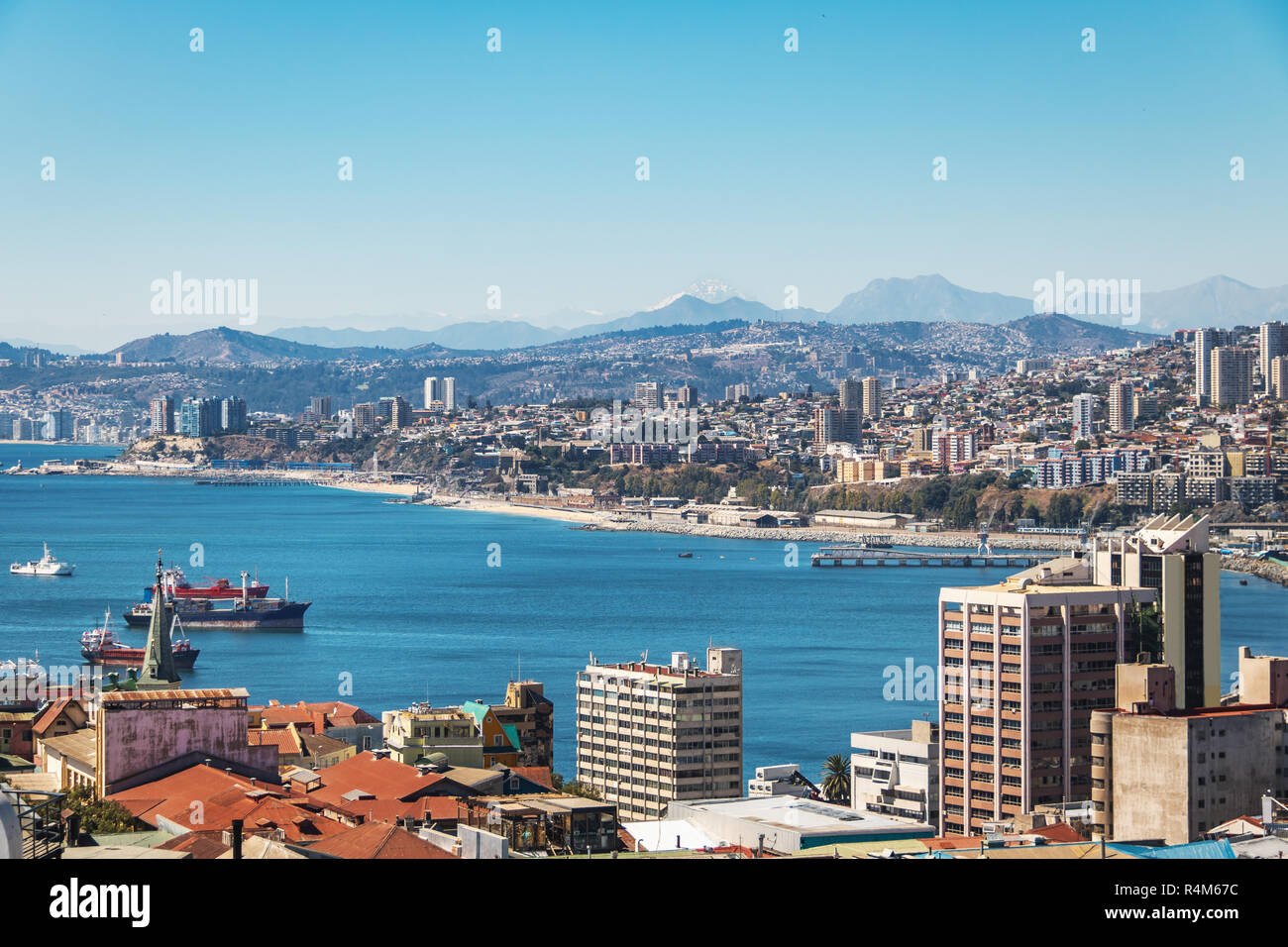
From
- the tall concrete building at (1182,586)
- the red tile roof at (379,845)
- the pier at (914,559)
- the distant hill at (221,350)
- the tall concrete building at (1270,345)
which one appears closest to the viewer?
the red tile roof at (379,845)

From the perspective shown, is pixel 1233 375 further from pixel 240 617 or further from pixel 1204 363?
pixel 240 617

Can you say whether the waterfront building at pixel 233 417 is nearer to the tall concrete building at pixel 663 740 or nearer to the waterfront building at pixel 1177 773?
the tall concrete building at pixel 663 740

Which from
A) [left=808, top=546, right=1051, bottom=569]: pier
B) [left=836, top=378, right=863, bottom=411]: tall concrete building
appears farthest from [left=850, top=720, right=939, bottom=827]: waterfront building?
[left=836, top=378, right=863, bottom=411]: tall concrete building

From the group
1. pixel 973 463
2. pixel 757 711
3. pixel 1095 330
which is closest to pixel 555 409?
pixel 973 463

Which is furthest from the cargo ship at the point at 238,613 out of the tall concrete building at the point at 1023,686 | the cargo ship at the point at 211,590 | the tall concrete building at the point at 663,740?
the tall concrete building at the point at 1023,686

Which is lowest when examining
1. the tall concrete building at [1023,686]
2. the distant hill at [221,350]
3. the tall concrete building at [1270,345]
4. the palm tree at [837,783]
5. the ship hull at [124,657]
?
the ship hull at [124,657]

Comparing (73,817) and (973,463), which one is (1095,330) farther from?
(73,817)

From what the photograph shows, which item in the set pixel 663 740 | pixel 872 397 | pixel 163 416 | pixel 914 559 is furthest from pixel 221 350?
pixel 663 740
